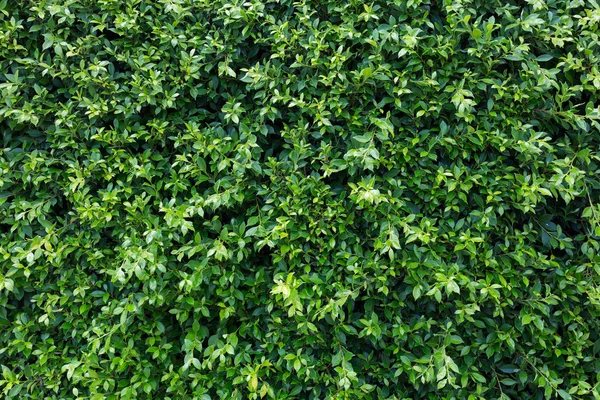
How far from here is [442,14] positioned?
9.39 feet

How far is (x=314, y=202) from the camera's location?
2.71 m

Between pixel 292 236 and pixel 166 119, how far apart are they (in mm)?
978

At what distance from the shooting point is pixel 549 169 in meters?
2.75

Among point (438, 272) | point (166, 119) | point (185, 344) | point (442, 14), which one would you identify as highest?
point (442, 14)

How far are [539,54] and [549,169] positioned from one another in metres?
0.64

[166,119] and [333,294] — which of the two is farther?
[166,119]

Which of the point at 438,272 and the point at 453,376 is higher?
the point at 438,272

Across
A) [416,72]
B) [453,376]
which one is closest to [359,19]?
[416,72]

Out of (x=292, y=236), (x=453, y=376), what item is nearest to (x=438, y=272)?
(x=453, y=376)

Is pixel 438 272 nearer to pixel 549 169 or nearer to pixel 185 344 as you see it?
pixel 549 169

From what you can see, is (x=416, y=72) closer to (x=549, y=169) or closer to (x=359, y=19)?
(x=359, y=19)

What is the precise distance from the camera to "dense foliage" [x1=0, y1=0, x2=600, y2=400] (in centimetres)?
270

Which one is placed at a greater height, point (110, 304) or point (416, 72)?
point (416, 72)

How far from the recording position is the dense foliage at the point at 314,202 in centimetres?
270
